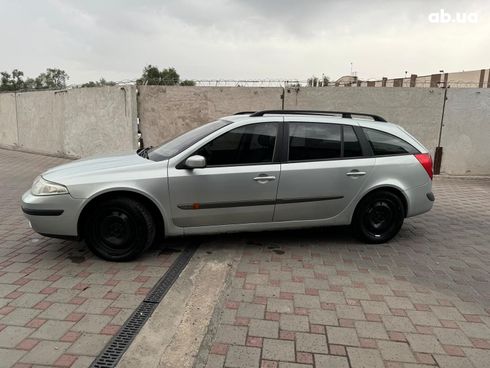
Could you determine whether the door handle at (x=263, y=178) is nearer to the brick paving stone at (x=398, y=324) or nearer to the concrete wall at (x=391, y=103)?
the brick paving stone at (x=398, y=324)

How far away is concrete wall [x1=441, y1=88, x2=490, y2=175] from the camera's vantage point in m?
9.12

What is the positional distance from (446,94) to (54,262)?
8634mm

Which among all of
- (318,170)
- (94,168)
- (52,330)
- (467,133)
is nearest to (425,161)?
(318,170)

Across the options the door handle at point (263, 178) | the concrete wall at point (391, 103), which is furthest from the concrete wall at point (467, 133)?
the door handle at point (263, 178)

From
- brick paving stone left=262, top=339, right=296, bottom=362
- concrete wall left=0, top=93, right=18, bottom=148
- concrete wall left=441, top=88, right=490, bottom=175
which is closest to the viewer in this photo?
brick paving stone left=262, top=339, right=296, bottom=362

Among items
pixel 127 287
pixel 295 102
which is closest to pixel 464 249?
pixel 127 287

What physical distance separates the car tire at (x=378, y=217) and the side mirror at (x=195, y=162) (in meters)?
1.93

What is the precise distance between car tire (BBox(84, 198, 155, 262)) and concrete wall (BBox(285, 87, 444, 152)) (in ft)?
19.6

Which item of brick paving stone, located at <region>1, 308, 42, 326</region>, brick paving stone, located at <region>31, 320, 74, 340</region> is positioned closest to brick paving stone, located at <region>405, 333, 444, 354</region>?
brick paving stone, located at <region>31, 320, 74, 340</region>

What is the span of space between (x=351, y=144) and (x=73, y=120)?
916cm

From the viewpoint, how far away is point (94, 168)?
4195 millimetres

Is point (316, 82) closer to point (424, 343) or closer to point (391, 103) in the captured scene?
point (391, 103)

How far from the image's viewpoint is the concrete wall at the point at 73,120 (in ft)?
32.4

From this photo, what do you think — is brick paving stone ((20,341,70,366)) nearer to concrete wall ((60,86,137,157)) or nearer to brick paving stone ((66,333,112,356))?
brick paving stone ((66,333,112,356))
